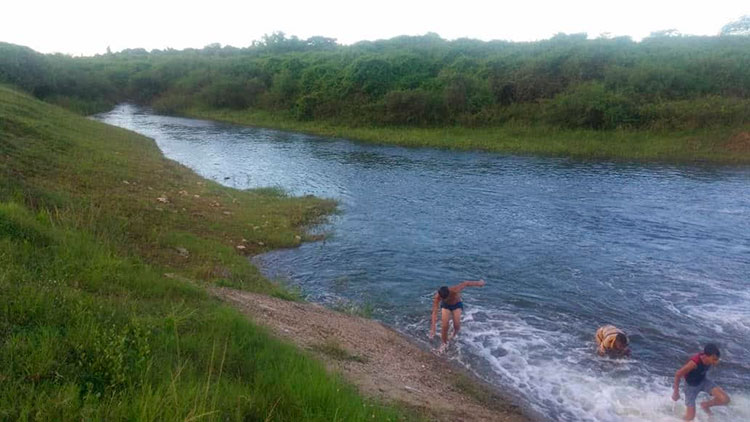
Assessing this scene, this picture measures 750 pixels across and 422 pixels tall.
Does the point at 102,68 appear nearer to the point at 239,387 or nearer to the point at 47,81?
the point at 47,81

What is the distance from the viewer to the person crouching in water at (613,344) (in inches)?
369

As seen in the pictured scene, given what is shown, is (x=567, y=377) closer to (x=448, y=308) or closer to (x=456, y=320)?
(x=456, y=320)

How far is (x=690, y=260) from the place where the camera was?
48.1 ft

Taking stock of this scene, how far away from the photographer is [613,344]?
9.40 metres

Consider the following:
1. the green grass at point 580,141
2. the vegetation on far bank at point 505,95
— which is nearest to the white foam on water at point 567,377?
the green grass at point 580,141

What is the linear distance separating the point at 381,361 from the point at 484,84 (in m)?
40.6

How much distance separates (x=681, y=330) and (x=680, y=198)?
1295 centimetres

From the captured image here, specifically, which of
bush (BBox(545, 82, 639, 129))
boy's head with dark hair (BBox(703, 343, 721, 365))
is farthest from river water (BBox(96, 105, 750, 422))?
bush (BBox(545, 82, 639, 129))

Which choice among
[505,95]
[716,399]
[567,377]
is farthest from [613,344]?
[505,95]

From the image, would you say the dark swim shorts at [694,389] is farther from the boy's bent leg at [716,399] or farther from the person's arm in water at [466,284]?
the person's arm in water at [466,284]

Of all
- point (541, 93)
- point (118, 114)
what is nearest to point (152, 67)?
point (118, 114)

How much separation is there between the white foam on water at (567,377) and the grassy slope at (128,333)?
11.4 ft

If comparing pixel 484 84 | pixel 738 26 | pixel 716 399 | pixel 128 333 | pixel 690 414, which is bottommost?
pixel 690 414

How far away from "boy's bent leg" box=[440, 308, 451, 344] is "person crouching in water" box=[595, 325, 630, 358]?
2508 millimetres
